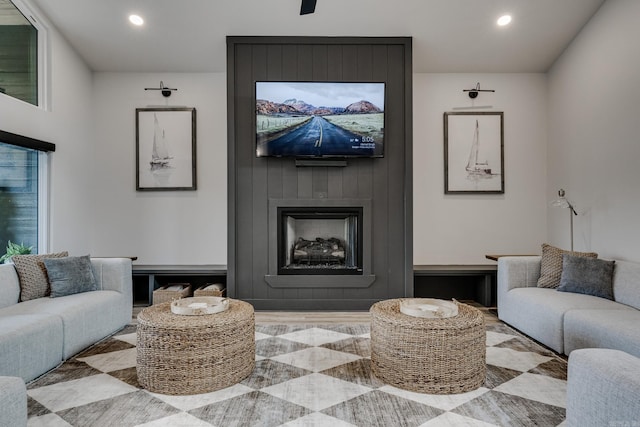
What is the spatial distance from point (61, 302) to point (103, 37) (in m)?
2.83

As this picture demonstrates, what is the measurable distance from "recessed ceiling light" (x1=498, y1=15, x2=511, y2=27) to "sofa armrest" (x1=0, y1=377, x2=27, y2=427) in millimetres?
4662

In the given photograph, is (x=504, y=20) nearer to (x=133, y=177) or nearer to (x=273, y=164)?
(x=273, y=164)

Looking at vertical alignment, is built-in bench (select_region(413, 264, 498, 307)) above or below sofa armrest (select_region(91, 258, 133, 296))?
below

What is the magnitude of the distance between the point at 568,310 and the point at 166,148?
4345mm

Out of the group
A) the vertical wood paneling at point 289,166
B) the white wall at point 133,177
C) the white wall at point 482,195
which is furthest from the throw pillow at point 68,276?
the white wall at point 482,195

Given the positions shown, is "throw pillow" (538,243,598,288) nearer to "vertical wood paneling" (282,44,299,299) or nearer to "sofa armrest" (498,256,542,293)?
"sofa armrest" (498,256,542,293)

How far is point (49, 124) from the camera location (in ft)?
13.8

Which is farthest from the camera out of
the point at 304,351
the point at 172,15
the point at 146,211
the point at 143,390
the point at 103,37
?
the point at 146,211

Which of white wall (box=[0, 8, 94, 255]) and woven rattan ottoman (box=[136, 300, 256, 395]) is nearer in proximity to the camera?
woven rattan ottoman (box=[136, 300, 256, 395])

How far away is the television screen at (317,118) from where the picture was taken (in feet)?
14.0

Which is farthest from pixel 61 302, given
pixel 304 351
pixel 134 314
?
pixel 304 351

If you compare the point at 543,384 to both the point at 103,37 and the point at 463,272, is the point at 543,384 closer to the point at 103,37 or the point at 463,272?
the point at 463,272

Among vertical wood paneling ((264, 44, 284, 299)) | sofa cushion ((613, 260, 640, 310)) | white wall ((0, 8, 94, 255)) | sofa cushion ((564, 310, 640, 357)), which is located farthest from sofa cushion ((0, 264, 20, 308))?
sofa cushion ((613, 260, 640, 310))

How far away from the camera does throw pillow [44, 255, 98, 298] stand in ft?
11.1
